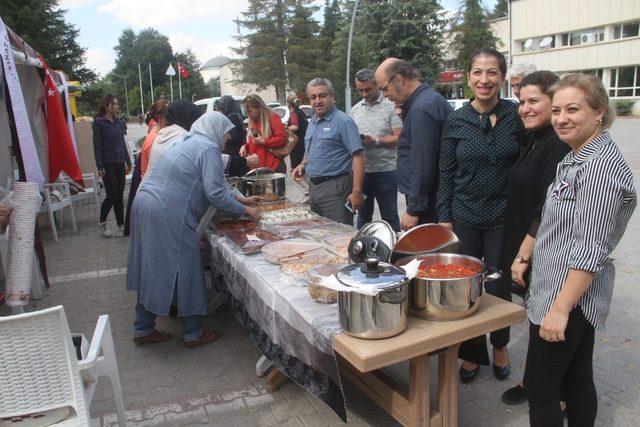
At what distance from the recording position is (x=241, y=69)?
4262 centimetres

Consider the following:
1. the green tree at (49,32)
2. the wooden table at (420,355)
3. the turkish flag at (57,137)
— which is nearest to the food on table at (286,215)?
the wooden table at (420,355)

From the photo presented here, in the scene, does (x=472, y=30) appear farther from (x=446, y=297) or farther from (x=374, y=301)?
(x=374, y=301)

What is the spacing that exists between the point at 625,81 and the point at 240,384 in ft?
111

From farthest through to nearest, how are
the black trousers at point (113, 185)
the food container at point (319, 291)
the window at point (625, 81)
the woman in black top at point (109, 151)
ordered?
the window at point (625, 81) → the black trousers at point (113, 185) → the woman in black top at point (109, 151) → the food container at point (319, 291)

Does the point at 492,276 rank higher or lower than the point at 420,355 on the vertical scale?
higher

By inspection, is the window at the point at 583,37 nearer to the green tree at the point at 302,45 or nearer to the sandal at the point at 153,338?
the green tree at the point at 302,45

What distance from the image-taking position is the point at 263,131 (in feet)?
17.5

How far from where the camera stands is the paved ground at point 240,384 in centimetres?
264

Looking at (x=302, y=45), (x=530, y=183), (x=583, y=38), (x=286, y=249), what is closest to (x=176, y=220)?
(x=286, y=249)

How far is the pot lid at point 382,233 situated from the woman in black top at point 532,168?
1.87ft

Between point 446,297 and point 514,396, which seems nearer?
point 446,297

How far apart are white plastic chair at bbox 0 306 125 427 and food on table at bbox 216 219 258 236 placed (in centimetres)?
154

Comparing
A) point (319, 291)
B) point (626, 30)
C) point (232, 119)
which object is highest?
point (626, 30)

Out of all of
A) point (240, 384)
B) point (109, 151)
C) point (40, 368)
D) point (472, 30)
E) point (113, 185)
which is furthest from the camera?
point (472, 30)
